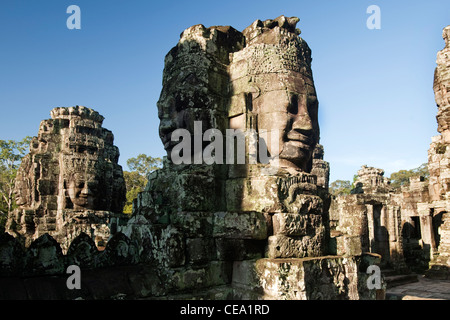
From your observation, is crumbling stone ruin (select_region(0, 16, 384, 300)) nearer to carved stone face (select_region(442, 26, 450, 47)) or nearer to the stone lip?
the stone lip

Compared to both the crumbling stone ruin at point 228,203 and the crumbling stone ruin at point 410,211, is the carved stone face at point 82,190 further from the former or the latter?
the crumbling stone ruin at point 228,203

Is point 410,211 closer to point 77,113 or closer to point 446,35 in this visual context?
point 446,35

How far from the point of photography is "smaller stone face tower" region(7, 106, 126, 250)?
1394cm

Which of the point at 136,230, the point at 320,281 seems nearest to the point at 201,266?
the point at 136,230

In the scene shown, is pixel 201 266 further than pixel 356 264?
No

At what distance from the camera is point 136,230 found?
3887 millimetres

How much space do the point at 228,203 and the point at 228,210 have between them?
0.15 m

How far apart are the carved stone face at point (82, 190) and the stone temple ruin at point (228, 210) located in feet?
32.3

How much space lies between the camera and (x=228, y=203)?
13.9ft

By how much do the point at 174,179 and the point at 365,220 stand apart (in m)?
9.33

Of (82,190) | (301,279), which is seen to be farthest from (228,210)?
(82,190)

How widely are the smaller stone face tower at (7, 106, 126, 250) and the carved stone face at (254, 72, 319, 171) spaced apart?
10723mm

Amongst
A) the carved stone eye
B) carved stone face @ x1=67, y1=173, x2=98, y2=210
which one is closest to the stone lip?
carved stone face @ x1=67, y1=173, x2=98, y2=210
